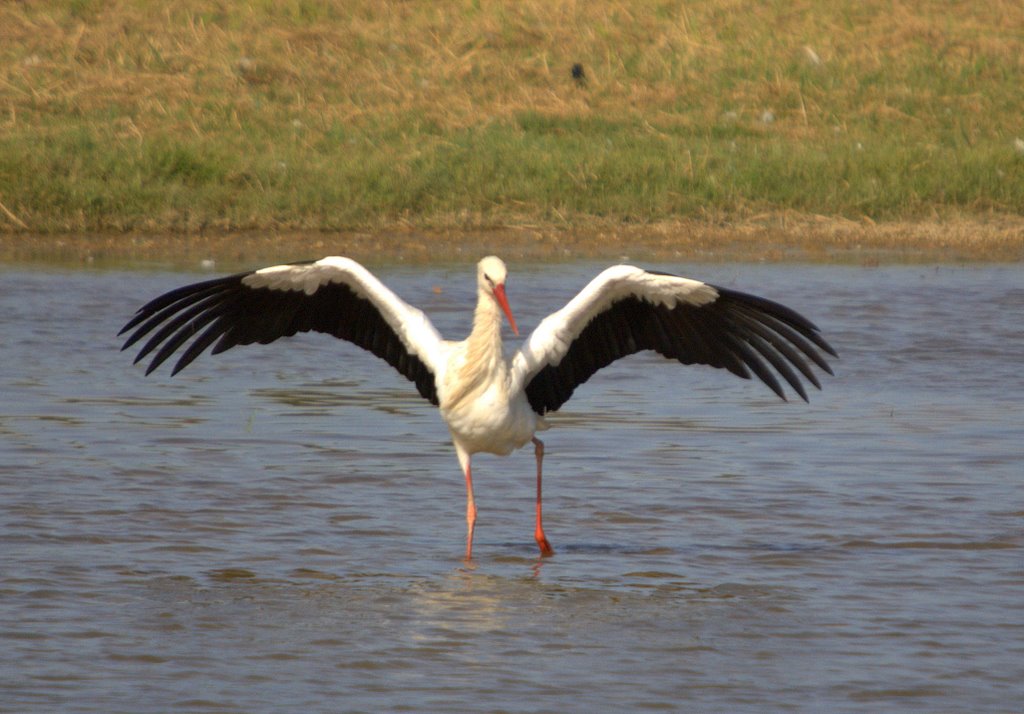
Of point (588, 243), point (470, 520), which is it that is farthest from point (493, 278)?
point (588, 243)

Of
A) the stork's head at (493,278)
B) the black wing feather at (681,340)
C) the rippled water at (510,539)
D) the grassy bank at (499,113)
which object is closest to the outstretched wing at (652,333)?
the black wing feather at (681,340)

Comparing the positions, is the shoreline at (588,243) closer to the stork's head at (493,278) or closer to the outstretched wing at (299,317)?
the outstretched wing at (299,317)

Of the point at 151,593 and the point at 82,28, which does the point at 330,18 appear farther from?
the point at 151,593

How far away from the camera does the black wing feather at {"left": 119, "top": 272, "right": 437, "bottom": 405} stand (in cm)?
620

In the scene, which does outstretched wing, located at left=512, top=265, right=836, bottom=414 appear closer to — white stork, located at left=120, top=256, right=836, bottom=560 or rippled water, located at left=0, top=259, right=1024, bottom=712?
white stork, located at left=120, top=256, right=836, bottom=560

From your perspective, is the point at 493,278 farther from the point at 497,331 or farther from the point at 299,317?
the point at 299,317

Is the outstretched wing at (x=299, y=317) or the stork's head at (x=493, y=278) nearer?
the stork's head at (x=493, y=278)

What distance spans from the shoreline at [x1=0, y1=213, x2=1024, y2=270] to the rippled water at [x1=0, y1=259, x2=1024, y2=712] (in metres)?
2.31

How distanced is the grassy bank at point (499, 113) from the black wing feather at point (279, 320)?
5968 millimetres

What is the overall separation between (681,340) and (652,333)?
104 mm

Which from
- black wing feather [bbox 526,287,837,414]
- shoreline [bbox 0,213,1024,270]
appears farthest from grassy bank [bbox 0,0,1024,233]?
black wing feather [bbox 526,287,837,414]

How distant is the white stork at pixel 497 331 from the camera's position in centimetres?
582

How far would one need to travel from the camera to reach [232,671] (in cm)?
442

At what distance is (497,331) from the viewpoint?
5.86m
